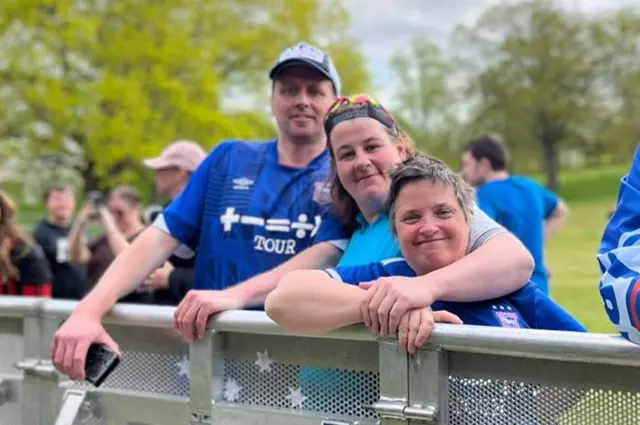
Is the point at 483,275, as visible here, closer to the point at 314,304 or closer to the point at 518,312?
the point at 518,312

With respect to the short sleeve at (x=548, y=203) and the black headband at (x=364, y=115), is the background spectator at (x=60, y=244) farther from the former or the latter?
the black headband at (x=364, y=115)

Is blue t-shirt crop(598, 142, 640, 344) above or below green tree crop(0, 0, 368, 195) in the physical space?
below

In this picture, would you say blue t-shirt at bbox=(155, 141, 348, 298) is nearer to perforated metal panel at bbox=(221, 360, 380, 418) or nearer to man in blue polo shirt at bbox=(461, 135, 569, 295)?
perforated metal panel at bbox=(221, 360, 380, 418)

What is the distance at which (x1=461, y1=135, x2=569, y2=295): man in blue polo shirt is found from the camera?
5.77m

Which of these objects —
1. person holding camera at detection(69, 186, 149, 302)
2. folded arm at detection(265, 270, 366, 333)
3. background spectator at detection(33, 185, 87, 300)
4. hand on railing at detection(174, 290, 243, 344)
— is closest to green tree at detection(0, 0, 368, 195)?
background spectator at detection(33, 185, 87, 300)

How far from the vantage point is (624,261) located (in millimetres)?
1626

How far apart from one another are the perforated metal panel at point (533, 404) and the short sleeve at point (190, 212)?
1.41 m

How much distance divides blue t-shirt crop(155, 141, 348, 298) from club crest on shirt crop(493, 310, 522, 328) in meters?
0.93

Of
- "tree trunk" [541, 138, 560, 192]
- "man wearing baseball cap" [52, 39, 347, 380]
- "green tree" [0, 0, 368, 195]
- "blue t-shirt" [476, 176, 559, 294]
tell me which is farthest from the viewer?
"tree trunk" [541, 138, 560, 192]

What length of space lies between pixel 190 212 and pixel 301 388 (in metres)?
1.07

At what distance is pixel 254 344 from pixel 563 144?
156 ft

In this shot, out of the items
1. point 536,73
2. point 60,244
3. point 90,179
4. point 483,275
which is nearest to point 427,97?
point 536,73

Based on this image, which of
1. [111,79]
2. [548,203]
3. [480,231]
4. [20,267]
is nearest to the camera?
[480,231]

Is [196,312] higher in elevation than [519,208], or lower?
lower
